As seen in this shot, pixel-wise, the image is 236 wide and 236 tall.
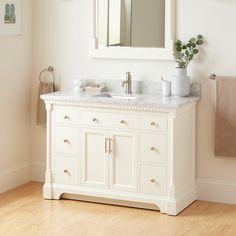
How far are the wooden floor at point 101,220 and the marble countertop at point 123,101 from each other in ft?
2.58

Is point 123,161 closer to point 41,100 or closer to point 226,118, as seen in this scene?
point 226,118

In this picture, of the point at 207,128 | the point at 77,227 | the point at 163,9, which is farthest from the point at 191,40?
the point at 77,227

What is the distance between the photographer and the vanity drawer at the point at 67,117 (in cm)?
518

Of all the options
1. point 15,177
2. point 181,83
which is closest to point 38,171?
point 15,177

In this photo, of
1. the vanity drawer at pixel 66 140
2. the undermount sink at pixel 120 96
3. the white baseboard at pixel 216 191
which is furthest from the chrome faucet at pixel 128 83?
the white baseboard at pixel 216 191

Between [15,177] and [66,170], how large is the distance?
634mm

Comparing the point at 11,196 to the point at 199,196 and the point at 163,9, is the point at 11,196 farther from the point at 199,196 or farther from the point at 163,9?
the point at 163,9

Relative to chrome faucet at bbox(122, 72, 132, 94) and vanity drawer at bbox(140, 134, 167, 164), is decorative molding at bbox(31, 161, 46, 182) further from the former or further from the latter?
vanity drawer at bbox(140, 134, 167, 164)

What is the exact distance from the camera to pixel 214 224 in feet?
15.4

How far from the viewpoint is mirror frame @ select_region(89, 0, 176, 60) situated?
205 inches

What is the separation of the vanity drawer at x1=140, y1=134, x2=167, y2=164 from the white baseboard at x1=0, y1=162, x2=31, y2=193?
126 centimetres

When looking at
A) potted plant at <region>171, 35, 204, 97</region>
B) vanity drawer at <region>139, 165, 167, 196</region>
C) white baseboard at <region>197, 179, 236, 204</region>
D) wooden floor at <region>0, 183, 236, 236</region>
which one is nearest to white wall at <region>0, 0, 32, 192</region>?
wooden floor at <region>0, 183, 236, 236</region>

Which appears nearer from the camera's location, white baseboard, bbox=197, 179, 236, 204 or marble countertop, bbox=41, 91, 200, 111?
marble countertop, bbox=41, 91, 200, 111

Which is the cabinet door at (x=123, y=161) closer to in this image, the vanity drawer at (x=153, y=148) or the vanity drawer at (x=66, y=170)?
the vanity drawer at (x=153, y=148)
